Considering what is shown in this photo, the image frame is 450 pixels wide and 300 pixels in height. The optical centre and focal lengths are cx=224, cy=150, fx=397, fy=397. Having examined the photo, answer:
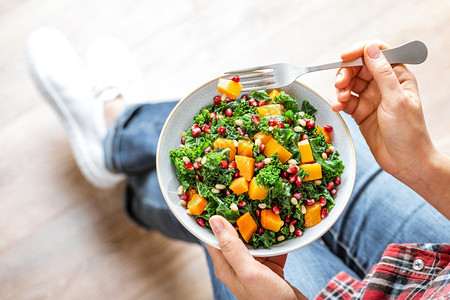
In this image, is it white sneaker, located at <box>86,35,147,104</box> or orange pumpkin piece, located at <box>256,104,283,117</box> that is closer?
orange pumpkin piece, located at <box>256,104,283,117</box>

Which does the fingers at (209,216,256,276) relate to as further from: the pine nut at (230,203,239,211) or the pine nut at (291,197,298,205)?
the pine nut at (291,197,298,205)

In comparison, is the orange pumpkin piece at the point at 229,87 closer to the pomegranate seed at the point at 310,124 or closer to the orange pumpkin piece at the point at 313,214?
the pomegranate seed at the point at 310,124

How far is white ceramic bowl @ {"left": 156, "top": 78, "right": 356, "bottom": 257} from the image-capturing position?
1.30m

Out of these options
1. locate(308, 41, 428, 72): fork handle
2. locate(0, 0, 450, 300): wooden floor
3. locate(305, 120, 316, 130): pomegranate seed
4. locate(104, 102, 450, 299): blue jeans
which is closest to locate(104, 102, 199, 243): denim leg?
locate(104, 102, 450, 299): blue jeans

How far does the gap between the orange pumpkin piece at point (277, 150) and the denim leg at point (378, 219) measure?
0.60 metres

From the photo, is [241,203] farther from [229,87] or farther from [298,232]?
[229,87]

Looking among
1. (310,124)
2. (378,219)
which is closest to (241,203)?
(310,124)

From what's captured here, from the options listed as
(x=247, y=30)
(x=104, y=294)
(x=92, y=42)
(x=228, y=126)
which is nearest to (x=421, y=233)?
(x=228, y=126)

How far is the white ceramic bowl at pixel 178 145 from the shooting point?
4.28 ft

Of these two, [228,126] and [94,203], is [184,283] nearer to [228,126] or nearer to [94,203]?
[94,203]

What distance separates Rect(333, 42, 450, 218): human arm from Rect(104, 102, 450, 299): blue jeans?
22 cm

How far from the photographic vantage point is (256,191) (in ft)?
4.20

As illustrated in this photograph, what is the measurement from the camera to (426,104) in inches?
96.5

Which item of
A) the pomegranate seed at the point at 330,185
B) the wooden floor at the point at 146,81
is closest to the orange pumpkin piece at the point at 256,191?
the pomegranate seed at the point at 330,185
